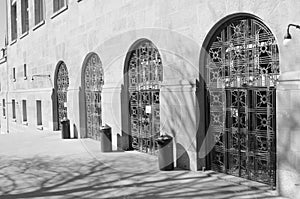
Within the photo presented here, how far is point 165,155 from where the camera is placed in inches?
351

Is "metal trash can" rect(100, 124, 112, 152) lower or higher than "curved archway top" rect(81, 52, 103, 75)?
lower

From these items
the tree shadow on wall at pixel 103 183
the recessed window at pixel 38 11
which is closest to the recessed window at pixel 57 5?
the recessed window at pixel 38 11

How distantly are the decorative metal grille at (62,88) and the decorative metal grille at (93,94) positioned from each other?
8.95ft

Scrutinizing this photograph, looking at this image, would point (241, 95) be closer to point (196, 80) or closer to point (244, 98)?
point (244, 98)

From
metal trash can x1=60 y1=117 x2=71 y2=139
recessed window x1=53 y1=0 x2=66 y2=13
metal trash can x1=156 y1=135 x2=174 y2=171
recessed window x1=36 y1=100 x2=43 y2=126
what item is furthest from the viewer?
recessed window x1=36 y1=100 x2=43 y2=126

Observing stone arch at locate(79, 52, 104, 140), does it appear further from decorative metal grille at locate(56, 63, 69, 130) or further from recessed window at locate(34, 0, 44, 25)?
recessed window at locate(34, 0, 44, 25)

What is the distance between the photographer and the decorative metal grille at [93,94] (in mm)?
14391

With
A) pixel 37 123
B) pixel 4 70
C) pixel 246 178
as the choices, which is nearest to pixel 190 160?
pixel 246 178

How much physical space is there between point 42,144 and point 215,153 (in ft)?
28.2

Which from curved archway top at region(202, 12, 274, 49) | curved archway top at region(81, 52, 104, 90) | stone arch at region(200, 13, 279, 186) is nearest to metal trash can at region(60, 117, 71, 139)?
curved archway top at region(81, 52, 104, 90)

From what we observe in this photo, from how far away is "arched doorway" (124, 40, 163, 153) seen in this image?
10.6 m

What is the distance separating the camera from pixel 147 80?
432 inches

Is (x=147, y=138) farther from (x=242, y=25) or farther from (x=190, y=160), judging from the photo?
(x=242, y=25)

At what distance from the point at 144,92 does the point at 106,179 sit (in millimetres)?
3632
